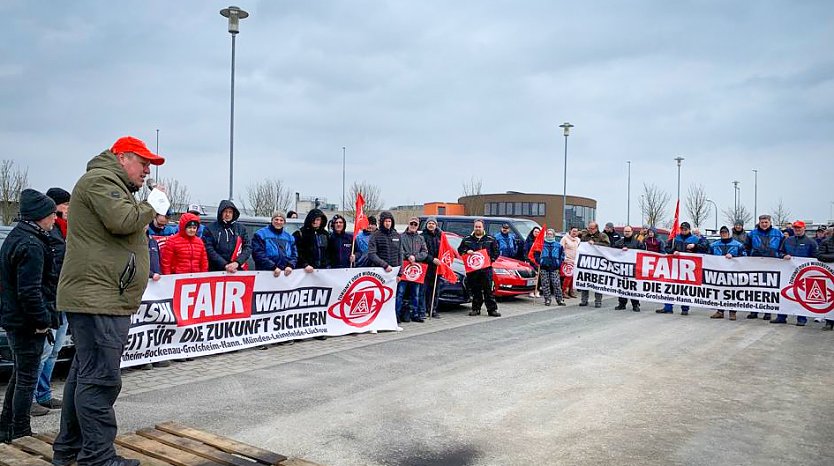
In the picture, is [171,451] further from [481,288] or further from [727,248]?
[727,248]

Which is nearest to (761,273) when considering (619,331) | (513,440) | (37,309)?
(619,331)

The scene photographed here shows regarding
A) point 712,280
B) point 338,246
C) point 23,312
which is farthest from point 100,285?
point 712,280

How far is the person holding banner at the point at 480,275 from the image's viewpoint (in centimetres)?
1321

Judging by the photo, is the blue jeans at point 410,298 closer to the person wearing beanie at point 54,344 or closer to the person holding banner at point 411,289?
the person holding banner at point 411,289

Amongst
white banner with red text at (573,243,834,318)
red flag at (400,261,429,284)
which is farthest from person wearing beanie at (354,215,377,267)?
white banner with red text at (573,243,834,318)

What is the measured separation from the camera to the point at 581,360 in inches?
332

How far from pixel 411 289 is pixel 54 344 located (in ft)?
23.2

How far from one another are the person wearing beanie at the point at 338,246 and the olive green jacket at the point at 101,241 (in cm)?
734

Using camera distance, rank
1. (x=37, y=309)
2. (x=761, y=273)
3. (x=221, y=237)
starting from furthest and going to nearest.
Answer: (x=761, y=273)
(x=221, y=237)
(x=37, y=309)

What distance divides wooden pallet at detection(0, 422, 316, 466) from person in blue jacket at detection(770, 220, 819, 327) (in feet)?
40.1

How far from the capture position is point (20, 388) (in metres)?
4.76

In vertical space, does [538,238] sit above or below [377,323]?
above

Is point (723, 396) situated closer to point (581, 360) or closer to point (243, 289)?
point (581, 360)

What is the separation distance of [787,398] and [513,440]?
3.43 m
